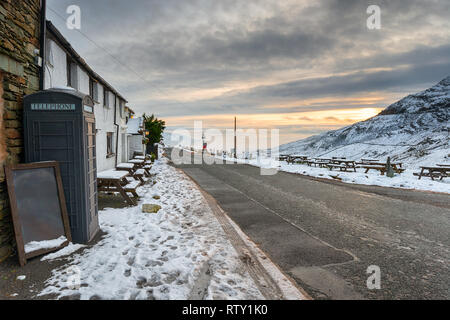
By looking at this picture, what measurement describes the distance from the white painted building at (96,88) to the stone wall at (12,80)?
67cm

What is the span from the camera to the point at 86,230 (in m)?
4.66

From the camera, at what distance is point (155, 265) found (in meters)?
3.99

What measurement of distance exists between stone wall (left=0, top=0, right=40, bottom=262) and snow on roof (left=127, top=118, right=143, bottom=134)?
53.9ft

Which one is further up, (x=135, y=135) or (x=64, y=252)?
(x=135, y=135)

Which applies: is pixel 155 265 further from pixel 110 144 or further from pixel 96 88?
pixel 110 144

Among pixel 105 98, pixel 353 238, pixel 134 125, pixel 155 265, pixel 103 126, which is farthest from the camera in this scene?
pixel 134 125

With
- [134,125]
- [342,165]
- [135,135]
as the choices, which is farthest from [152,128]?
[342,165]

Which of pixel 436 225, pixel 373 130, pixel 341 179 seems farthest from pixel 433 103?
pixel 436 225

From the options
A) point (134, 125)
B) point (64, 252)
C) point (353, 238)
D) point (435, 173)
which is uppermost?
point (134, 125)

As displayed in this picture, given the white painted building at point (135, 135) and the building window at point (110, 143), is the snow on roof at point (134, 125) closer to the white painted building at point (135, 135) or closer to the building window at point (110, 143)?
the white painted building at point (135, 135)

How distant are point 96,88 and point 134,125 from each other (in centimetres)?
956

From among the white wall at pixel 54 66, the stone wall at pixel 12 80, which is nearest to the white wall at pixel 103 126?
the white wall at pixel 54 66

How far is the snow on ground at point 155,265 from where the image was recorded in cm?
322
